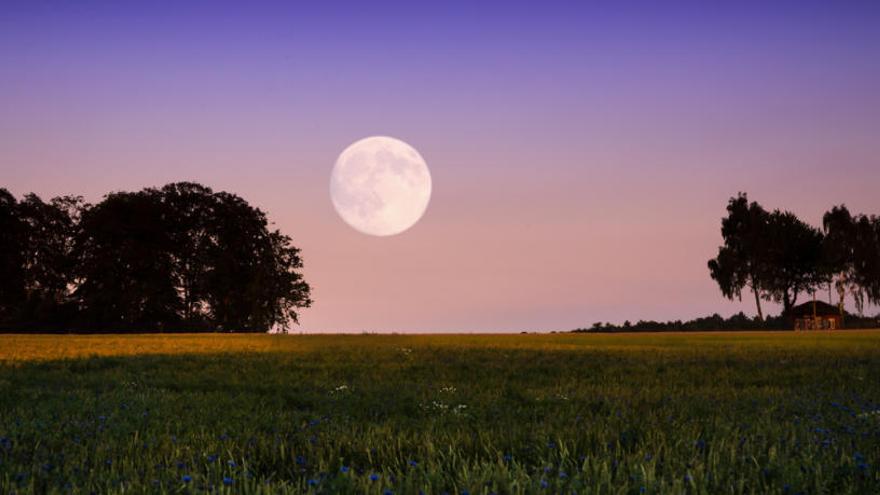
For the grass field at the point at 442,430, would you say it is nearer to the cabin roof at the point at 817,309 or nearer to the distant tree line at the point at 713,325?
the distant tree line at the point at 713,325

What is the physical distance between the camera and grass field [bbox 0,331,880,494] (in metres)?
4.63

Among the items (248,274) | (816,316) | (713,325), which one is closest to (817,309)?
(816,316)

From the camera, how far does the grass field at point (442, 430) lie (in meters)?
4.63

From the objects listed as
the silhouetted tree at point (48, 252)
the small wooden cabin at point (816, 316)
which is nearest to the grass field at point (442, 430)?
the silhouetted tree at point (48, 252)

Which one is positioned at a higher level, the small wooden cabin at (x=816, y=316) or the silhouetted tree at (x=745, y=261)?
the silhouetted tree at (x=745, y=261)

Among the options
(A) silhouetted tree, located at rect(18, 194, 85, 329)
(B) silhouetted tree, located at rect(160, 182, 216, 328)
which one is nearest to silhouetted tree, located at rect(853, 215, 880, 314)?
(B) silhouetted tree, located at rect(160, 182, 216, 328)

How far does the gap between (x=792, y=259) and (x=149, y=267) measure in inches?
3188

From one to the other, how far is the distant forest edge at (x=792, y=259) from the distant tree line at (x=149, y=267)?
5274 centimetres

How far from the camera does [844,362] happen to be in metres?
18.9

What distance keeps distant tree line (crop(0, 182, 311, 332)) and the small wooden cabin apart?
61300 millimetres

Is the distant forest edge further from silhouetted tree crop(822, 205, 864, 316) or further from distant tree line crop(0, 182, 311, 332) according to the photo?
distant tree line crop(0, 182, 311, 332)

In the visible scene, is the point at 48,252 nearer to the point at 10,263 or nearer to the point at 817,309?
the point at 10,263

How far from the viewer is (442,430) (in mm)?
7367

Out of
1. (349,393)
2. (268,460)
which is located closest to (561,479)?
(268,460)
